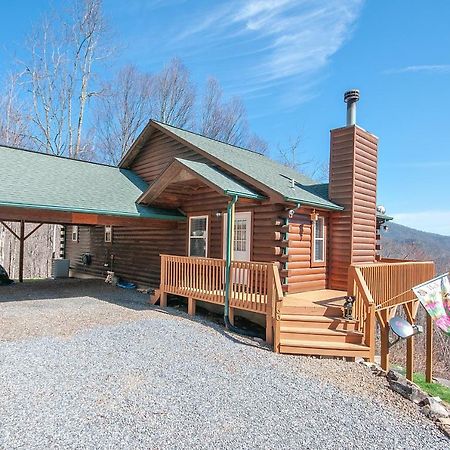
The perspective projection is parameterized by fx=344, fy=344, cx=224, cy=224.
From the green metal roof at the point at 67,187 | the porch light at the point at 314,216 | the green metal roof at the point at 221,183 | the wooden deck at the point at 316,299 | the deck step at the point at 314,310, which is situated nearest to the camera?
the deck step at the point at 314,310

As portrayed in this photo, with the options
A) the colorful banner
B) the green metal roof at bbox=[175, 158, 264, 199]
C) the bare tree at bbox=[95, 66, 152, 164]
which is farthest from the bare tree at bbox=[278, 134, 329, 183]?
the green metal roof at bbox=[175, 158, 264, 199]

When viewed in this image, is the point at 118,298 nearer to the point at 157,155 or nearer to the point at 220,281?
the point at 220,281

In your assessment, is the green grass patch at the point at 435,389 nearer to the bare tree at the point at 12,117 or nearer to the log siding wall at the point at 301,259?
the log siding wall at the point at 301,259

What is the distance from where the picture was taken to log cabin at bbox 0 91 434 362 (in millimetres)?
6973

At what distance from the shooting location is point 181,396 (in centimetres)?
432

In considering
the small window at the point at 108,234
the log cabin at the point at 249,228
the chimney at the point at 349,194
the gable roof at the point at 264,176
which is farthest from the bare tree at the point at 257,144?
the chimney at the point at 349,194

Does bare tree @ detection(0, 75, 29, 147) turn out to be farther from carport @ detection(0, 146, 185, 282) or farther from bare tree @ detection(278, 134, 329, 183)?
bare tree @ detection(278, 134, 329, 183)

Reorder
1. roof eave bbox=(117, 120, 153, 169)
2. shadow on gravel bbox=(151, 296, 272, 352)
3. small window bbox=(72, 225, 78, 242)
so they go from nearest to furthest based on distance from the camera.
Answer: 1. shadow on gravel bbox=(151, 296, 272, 352)
2. roof eave bbox=(117, 120, 153, 169)
3. small window bbox=(72, 225, 78, 242)

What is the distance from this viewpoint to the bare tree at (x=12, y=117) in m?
21.2

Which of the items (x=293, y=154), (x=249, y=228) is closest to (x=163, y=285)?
(x=249, y=228)

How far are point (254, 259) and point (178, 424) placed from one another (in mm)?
5922

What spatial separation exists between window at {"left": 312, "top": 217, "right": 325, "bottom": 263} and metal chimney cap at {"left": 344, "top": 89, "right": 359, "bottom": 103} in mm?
3794

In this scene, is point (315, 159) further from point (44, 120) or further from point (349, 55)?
point (44, 120)

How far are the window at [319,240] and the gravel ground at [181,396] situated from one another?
4.03 metres
